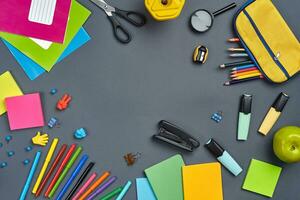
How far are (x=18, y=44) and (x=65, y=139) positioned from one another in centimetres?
23

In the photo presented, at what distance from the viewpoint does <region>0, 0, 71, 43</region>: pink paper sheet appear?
101cm

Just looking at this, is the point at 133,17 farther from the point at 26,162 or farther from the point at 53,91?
the point at 26,162

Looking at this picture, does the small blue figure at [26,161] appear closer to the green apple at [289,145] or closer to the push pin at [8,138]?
the push pin at [8,138]

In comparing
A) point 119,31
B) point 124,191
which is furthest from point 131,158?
point 119,31

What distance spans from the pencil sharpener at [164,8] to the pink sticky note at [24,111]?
1.02 feet

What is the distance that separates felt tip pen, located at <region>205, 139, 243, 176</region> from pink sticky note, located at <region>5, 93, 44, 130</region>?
0.38 m

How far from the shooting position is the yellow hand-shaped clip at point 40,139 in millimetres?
1010

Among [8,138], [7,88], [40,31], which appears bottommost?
[8,138]

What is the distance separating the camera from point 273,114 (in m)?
1.09

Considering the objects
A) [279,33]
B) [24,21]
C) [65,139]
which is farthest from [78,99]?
[279,33]

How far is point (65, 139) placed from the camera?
103 centimetres

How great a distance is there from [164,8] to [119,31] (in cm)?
12

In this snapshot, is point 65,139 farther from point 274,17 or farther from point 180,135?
point 274,17

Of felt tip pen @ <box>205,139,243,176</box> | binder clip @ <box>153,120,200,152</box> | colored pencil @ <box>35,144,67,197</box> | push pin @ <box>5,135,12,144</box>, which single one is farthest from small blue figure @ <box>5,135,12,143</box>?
felt tip pen @ <box>205,139,243,176</box>
